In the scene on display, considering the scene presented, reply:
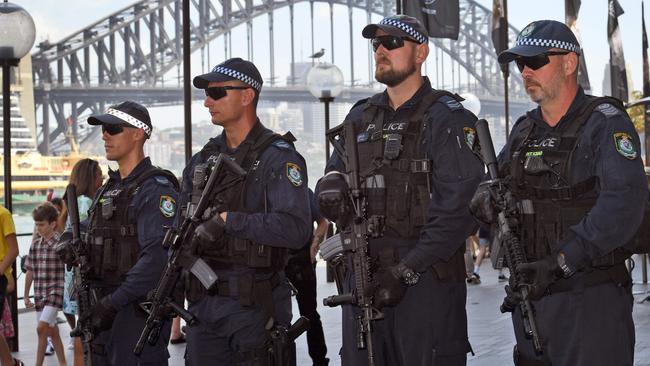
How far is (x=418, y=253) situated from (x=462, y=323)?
1.21 feet

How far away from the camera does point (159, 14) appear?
9094cm

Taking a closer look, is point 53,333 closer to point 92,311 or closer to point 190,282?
point 92,311

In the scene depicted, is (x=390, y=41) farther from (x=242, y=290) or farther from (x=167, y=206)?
(x=167, y=206)

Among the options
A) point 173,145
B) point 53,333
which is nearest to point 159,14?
point 173,145

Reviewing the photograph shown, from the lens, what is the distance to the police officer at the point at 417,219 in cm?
420

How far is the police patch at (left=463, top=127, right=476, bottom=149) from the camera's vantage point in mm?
4309

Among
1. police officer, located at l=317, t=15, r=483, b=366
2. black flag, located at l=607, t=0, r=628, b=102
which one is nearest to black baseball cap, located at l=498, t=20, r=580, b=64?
police officer, located at l=317, t=15, r=483, b=366

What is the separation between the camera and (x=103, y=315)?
16.3 feet

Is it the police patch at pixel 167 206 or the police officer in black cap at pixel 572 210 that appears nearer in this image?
the police officer in black cap at pixel 572 210

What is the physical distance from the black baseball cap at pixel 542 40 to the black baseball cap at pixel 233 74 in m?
1.19

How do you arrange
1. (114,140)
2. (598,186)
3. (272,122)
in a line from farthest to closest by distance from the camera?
(272,122)
(114,140)
(598,186)

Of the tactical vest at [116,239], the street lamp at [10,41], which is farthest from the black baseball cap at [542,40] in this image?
the street lamp at [10,41]

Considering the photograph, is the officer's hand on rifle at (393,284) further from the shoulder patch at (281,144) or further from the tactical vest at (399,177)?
the shoulder patch at (281,144)

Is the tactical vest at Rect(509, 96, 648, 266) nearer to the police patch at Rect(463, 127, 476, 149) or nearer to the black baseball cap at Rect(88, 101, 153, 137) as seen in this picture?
the police patch at Rect(463, 127, 476, 149)
